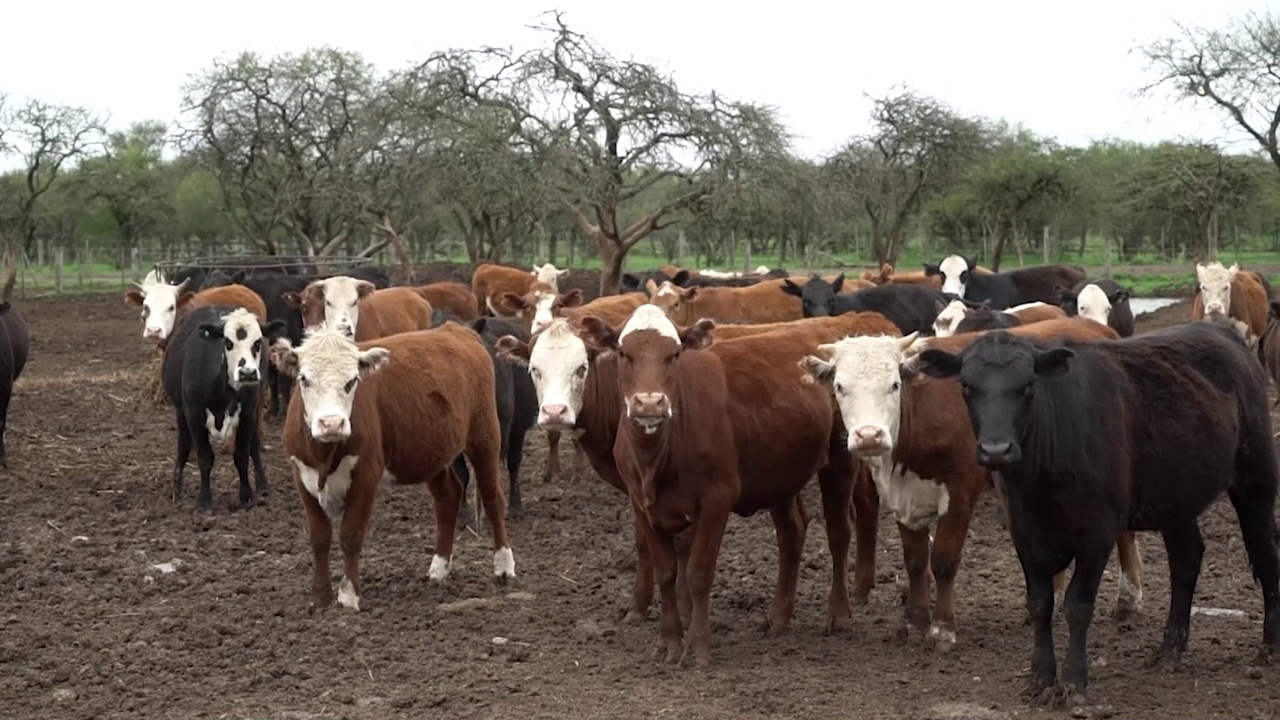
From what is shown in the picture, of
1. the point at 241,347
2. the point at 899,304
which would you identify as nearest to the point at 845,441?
the point at 241,347

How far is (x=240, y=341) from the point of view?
1010cm

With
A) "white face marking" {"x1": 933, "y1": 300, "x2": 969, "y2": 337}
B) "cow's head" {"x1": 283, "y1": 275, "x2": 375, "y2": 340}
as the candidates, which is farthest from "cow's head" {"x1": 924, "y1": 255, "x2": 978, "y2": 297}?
"cow's head" {"x1": 283, "y1": 275, "x2": 375, "y2": 340}

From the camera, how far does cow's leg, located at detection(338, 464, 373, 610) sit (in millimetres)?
7289

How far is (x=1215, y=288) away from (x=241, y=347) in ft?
41.7

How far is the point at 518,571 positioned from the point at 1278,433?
26.6 feet

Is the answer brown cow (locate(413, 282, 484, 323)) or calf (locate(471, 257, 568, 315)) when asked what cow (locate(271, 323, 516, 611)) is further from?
calf (locate(471, 257, 568, 315))

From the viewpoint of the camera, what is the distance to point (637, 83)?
2553 centimetres

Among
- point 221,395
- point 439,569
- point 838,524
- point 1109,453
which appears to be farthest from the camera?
point 221,395

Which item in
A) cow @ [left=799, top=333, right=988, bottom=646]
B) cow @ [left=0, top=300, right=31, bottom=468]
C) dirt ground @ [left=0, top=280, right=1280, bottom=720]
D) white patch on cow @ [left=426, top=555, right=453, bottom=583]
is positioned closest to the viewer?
dirt ground @ [left=0, top=280, right=1280, bottom=720]

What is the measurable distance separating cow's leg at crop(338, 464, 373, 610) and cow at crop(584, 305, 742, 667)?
163 centimetres

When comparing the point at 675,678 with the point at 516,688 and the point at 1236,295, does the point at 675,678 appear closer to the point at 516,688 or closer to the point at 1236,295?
the point at 516,688

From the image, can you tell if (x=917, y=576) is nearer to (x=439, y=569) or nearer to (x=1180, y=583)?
(x=1180, y=583)

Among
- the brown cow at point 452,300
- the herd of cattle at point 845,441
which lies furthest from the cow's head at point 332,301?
the herd of cattle at point 845,441

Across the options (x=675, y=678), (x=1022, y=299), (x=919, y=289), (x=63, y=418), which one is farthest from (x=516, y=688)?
(x=1022, y=299)
